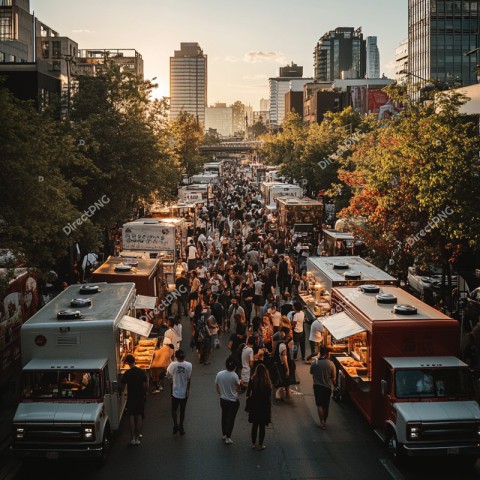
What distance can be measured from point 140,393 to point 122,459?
3.86ft

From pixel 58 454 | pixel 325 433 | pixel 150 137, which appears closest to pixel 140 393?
pixel 58 454

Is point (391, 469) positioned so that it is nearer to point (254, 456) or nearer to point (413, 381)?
point (413, 381)

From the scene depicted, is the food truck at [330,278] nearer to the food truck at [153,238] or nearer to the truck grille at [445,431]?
the food truck at [153,238]

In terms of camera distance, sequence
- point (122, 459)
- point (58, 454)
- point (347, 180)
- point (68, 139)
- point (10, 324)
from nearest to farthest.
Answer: point (58, 454), point (122, 459), point (10, 324), point (68, 139), point (347, 180)

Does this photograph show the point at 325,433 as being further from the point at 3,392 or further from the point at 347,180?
the point at 347,180

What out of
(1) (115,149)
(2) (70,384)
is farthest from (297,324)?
(1) (115,149)

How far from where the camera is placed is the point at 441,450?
34.5 ft

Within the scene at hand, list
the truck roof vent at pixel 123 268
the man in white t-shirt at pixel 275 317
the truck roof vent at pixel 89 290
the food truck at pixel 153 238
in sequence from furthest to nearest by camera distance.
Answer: the food truck at pixel 153 238 < the truck roof vent at pixel 123 268 < the man in white t-shirt at pixel 275 317 < the truck roof vent at pixel 89 290

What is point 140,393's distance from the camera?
11.9 meters

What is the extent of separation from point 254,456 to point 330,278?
742 cm

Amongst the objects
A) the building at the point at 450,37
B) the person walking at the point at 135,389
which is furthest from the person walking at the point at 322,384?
the building at the point at 450,37

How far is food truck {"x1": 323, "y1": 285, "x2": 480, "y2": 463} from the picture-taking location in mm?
10586

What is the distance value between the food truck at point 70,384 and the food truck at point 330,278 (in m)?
7.23

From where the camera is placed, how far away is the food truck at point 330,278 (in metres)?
17.8
